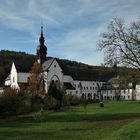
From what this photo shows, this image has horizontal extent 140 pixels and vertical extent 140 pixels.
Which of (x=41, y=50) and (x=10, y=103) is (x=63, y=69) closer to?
(x=41, y=50)

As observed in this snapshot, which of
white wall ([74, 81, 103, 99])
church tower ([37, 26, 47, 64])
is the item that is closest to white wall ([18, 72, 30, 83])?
church tower ([37, 26, 47, 64])

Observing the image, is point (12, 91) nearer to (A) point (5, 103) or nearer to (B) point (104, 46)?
(A) point (5, 103)

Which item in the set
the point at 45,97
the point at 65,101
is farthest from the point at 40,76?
the point at 45,97

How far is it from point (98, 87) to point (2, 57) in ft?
190

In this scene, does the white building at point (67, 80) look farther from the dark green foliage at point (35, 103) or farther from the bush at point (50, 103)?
the dark green foliage at point (35, 103)

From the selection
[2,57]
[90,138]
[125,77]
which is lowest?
[90,138]

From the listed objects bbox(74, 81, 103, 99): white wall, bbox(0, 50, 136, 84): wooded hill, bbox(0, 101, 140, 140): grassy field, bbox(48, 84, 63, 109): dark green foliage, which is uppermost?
bbox(0, 50, 136, 84): wooded hill

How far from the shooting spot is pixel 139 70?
48625mm

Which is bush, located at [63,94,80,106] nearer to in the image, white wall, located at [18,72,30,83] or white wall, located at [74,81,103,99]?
white wall, located at [18,72,30,83]

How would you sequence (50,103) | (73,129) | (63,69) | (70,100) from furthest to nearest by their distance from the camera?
1. (63,69)
2. (70,100)
3. (50,103)
4. (73,129)

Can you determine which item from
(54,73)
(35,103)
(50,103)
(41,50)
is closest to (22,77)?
(54,73)

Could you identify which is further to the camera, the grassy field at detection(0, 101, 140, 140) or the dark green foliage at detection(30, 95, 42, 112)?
the dark green foliage at detection(30, 95, 42, 112)

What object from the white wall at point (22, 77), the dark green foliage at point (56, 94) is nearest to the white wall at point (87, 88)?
the white wall at point (22, 77)

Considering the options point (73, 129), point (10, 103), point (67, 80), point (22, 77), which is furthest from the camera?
point (67, 80)
